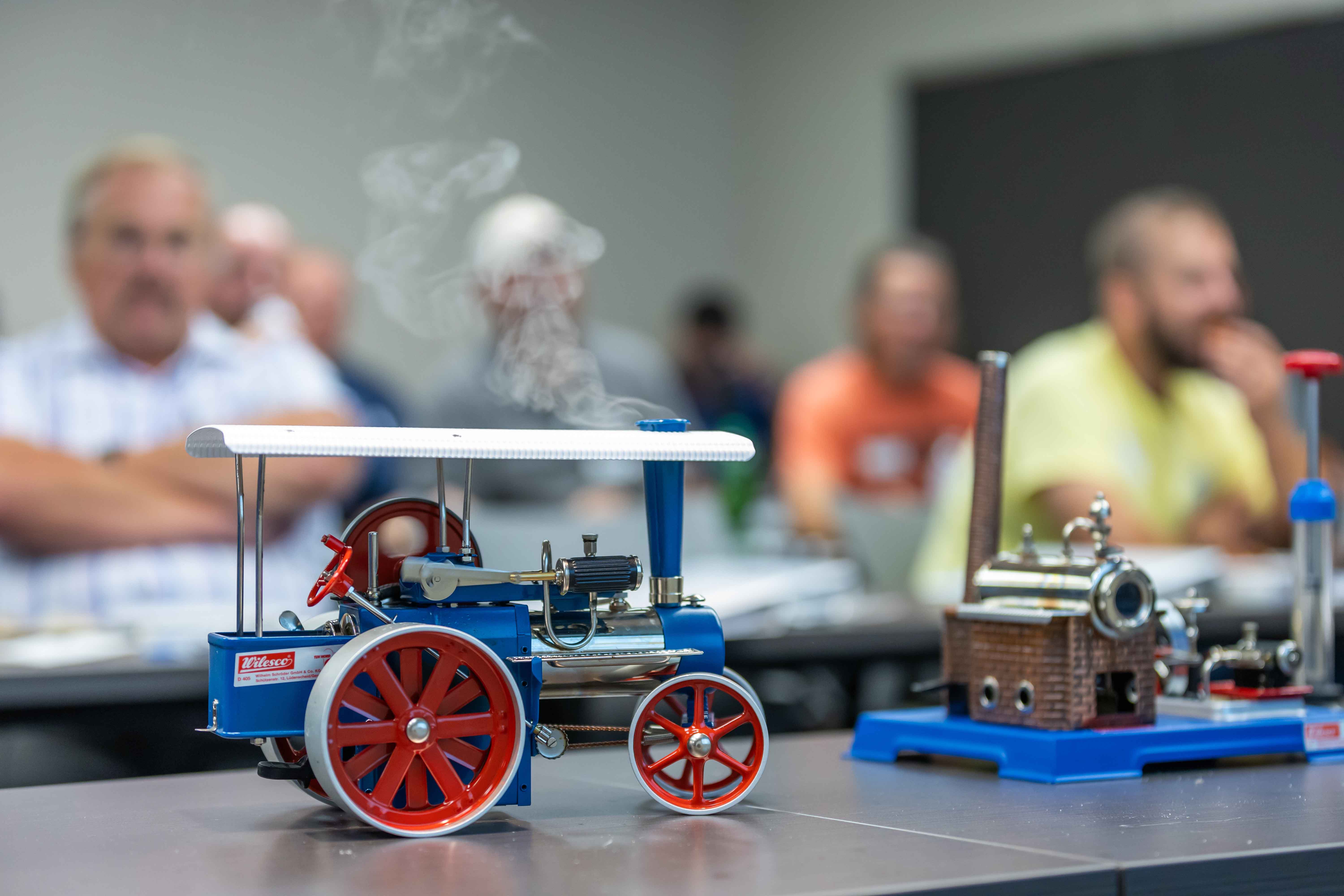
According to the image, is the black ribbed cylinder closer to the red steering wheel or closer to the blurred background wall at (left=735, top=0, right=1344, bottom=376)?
the red steering wheel

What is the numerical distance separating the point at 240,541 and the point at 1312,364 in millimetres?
883

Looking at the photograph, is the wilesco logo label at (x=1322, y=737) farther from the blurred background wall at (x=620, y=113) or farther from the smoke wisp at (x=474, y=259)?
the blurred background wall at (x=620, y=113)

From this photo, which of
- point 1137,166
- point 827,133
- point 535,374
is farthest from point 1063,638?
point 827,133

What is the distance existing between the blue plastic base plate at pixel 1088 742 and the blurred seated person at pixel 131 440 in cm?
176

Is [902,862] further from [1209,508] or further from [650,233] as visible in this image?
[650,233]

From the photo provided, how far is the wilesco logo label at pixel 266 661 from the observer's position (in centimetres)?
88

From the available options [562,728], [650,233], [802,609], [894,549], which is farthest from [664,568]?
[650,233]

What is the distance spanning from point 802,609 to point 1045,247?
273cm

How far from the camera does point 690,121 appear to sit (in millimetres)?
4988

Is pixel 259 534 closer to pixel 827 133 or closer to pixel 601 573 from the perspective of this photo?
pixel 601 573

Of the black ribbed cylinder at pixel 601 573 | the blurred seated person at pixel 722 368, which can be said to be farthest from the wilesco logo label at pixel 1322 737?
the blurred seated person at pixel 722 368

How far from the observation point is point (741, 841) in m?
0.87

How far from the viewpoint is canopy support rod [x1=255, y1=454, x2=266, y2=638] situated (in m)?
0.89

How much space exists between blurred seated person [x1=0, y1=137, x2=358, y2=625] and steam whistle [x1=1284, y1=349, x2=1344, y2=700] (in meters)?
1.92
